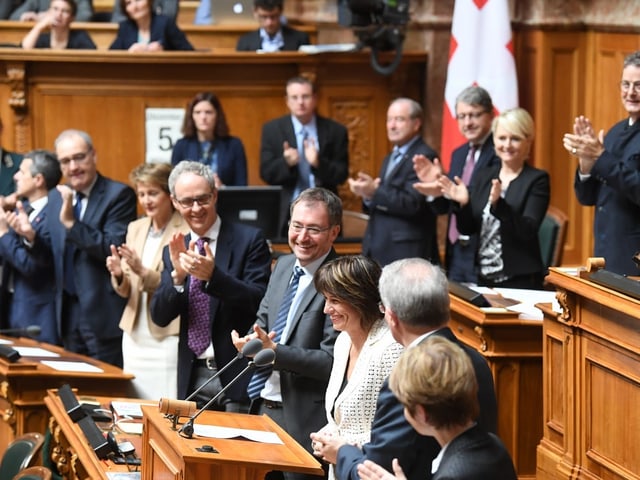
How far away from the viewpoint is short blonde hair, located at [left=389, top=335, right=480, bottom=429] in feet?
9.75

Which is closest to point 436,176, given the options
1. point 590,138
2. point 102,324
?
point 590,138

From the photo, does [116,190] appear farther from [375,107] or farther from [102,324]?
[375,107]

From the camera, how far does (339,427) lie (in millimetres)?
3887

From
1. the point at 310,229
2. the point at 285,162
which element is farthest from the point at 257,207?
the point at 310,229

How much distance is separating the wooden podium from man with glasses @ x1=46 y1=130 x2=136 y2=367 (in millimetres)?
2191

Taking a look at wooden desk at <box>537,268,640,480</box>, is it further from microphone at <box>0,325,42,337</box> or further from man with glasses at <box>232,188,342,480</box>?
microphone at <box>0,325,42,337</box>

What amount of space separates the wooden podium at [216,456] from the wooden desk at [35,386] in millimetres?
1621

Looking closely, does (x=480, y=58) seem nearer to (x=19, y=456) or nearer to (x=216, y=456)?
(x=19, y=456)

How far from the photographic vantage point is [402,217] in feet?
23.0

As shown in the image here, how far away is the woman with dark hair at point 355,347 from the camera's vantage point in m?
3.80

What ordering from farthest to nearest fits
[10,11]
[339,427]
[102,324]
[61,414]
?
[10,11] < [102,324] < [61,414] < [339,427]

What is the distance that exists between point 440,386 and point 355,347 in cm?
104

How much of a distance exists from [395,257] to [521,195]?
1.16 m

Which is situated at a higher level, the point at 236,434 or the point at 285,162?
the point at 285,162
